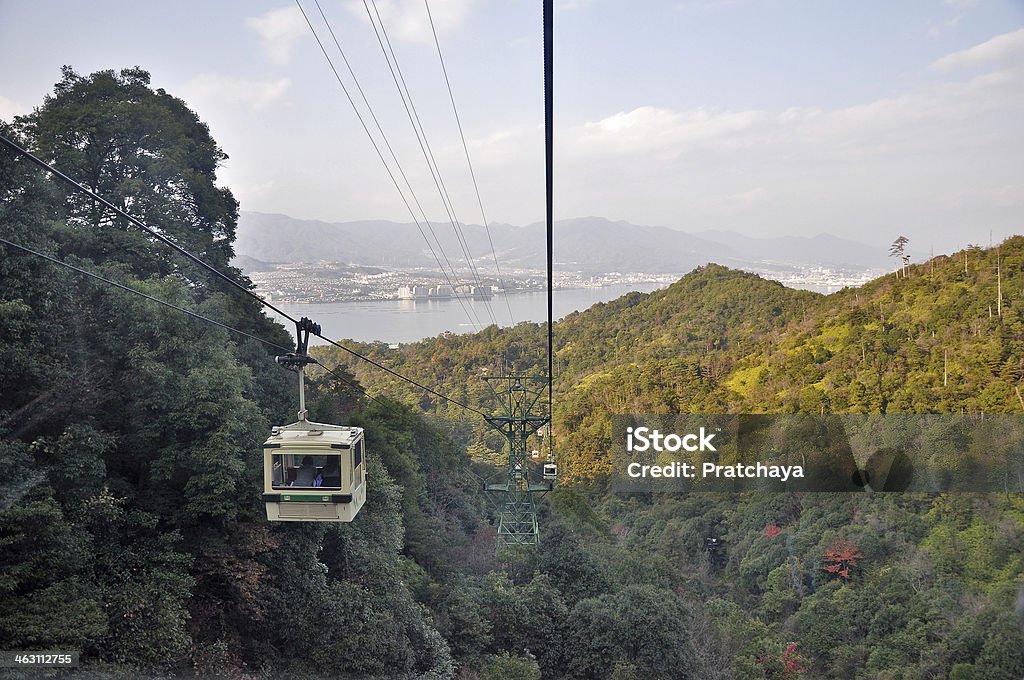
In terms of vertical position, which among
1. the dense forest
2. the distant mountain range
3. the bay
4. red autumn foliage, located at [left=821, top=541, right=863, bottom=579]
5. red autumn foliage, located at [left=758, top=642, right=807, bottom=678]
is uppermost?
the distant mountain range

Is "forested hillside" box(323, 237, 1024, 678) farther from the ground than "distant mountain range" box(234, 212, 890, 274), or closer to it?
closer to it

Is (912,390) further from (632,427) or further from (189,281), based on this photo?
(189,281)

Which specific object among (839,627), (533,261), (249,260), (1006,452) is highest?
(533,261)

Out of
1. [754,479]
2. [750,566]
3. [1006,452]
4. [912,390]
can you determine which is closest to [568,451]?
[754,479]

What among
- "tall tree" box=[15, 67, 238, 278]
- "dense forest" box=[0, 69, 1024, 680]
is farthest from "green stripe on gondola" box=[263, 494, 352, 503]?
"tall tree" box=[15, 67, 238, 278]

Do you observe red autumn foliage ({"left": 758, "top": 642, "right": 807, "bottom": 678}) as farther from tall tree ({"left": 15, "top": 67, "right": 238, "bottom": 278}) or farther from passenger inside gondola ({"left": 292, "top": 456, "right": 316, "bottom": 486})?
tall tree ({"left": 15, "top": 67, "right": 238, "bottom": 278})

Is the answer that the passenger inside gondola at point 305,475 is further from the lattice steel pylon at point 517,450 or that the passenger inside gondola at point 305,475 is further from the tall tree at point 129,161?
A: the tall tree at point 129,161
